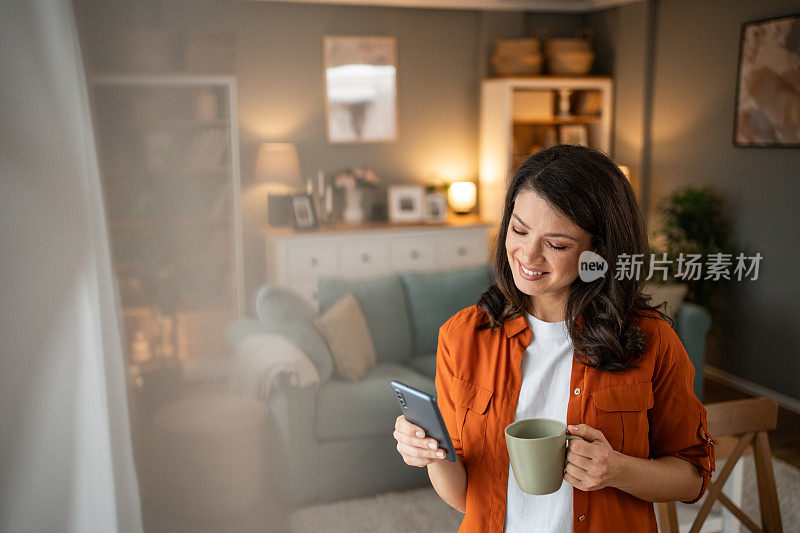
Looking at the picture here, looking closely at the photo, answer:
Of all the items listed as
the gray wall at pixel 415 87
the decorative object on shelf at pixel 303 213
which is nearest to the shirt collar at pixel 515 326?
the decorative object on shelf at pixel 303 213

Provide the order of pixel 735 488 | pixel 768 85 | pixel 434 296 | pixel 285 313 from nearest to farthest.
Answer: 1. pixel 285 313
2. pixel 735 488
3. pixel 434 296
4. pixel 768 85

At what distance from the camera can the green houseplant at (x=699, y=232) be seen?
10.0ft

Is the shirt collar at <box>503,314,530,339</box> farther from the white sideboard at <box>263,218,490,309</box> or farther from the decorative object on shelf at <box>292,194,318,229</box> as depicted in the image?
the white sideboard at <box>263,218,490,309</box>

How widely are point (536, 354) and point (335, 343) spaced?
133 centimetres

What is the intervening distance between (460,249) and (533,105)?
0.89 m

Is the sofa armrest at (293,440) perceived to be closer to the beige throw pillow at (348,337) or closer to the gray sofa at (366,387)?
the gray sofa at (366,387)

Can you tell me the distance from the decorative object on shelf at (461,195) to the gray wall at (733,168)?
950mm

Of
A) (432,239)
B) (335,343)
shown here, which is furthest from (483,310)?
(432,239)

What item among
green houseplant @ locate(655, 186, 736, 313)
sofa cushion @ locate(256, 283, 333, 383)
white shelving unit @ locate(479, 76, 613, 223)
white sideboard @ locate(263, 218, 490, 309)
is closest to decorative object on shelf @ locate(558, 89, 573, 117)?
white shelving unit @ locate(479, 76, 613, 223)

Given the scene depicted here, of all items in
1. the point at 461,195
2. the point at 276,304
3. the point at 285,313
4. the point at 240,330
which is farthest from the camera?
the point at 461,195

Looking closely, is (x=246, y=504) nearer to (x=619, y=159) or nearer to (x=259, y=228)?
(x=259, y=228)

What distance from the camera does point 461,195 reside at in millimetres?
3793

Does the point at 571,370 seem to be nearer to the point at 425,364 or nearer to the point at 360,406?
the point at 360,406

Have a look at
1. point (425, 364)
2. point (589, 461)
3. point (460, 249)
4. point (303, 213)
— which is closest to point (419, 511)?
point (425, 364)
